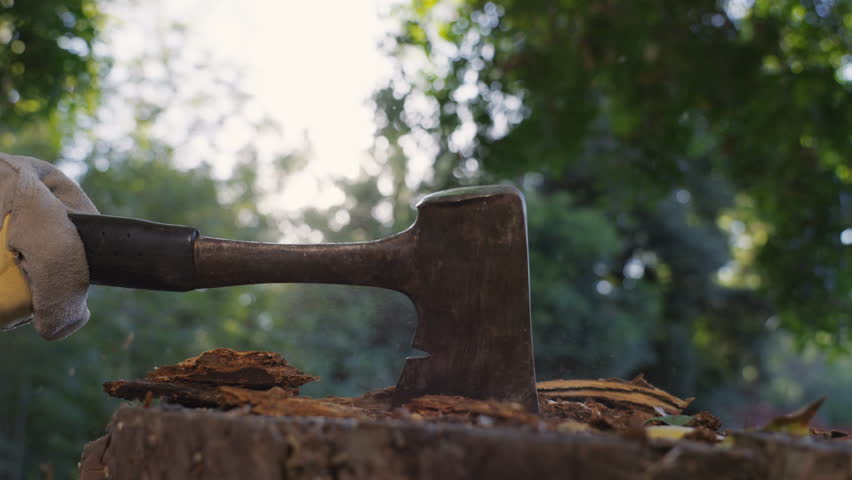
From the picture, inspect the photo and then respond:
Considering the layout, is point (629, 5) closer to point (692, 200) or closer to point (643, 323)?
point (643, 323)

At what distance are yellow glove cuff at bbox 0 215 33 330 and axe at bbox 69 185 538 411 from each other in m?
0.11

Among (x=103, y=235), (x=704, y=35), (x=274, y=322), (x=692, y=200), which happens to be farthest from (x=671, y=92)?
(x=692, y=200)

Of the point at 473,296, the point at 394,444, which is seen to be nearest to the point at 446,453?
the point at 394,444

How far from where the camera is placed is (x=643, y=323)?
785 centimetres

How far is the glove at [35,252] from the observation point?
114 cm

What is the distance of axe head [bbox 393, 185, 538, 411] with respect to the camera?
1177 millimetres

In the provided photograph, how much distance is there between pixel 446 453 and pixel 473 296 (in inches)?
17.4

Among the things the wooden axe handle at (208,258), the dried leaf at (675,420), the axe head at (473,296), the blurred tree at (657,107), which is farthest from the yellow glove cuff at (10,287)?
the blurred tree at (657,107)

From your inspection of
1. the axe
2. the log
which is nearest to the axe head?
the axe

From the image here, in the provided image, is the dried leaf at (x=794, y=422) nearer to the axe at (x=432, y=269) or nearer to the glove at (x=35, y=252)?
the axe at (x=432, y=269)

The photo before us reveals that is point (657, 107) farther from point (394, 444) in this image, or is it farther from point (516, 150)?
point (394, 444)

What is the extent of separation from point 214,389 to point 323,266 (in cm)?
28

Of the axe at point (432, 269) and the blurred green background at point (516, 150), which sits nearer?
the axe at point (432, 269)

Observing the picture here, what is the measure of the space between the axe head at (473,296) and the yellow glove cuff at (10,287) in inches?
26.5
